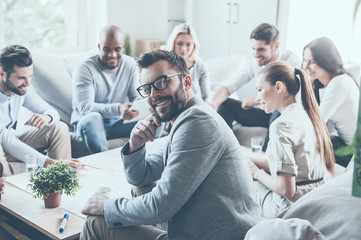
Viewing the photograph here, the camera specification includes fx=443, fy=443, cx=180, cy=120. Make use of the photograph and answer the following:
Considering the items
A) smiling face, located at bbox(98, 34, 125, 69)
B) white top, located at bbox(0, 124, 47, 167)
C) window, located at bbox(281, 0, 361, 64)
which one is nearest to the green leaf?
white top, located at bbox(0, 124, 47, 167)

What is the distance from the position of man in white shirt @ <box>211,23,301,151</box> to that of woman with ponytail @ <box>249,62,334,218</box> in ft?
4.48

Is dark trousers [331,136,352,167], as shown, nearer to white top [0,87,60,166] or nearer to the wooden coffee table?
the wooden coffee table

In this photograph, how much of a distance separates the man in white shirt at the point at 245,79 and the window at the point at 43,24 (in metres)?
1.64

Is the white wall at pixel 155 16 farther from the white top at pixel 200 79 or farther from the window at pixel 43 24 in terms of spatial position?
the white top at pixel 200 79

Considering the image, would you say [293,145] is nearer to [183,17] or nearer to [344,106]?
[344,106]

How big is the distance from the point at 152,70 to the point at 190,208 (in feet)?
1.63

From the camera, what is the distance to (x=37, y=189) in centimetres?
177

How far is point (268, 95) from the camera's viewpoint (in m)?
2.05

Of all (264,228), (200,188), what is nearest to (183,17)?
(200,188)

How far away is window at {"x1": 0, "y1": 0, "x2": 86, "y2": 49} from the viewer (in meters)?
3.79

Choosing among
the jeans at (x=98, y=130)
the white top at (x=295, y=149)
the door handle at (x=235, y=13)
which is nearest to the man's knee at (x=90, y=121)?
the jeans at (x=98, y=130)

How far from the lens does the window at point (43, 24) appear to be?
12.4 ft

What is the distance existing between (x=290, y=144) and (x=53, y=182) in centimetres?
97

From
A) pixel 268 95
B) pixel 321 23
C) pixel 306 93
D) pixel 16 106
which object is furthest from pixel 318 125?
pixel 321 23
